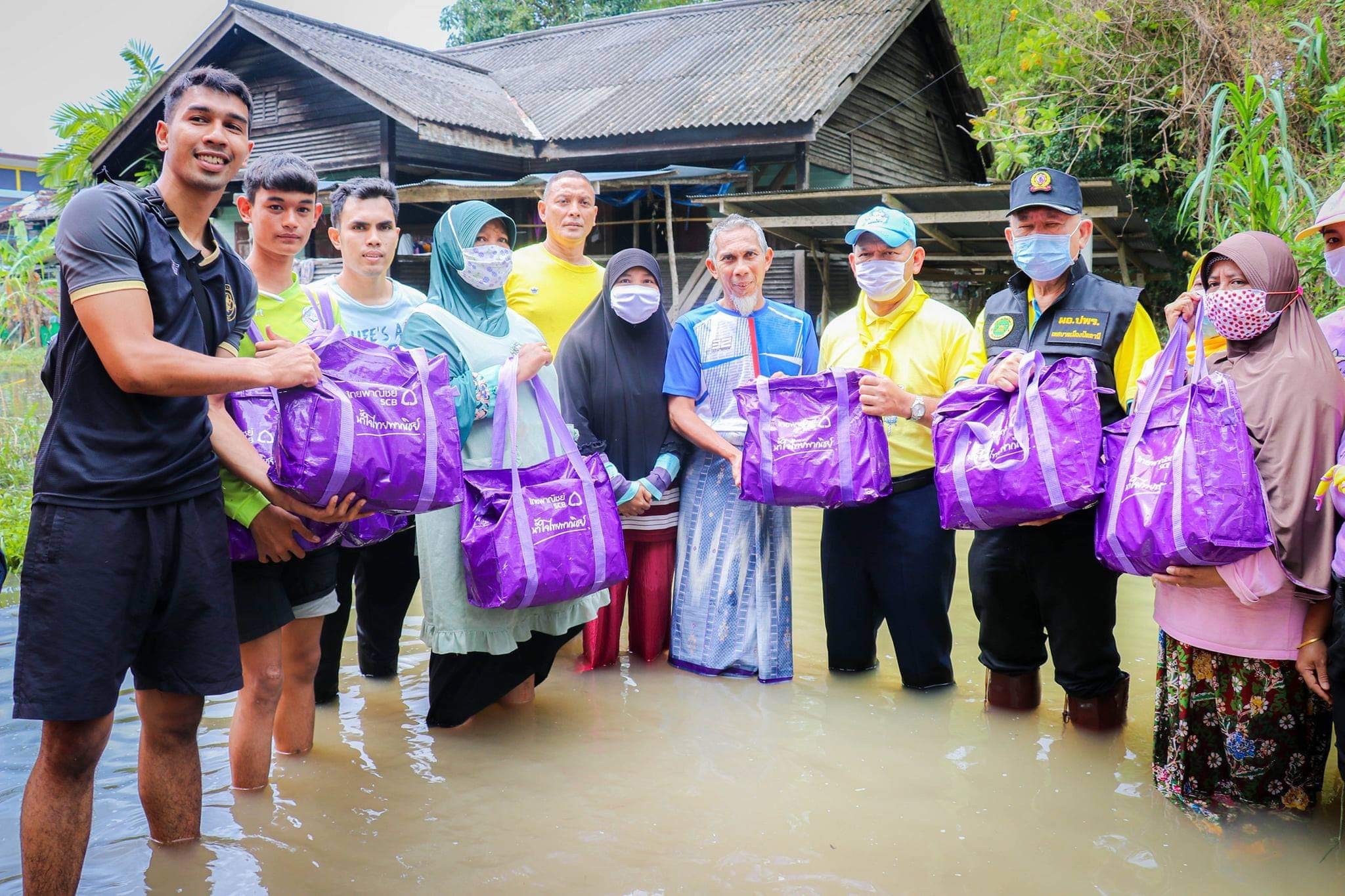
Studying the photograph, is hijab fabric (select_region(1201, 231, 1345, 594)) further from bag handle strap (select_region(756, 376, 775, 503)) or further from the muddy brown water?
bag handle strap (select_region(756, 376, 775, 503))

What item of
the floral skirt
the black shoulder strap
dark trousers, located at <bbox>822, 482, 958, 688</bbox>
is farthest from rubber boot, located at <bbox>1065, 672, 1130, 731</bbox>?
the black shoulder strap

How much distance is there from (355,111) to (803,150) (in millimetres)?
6547

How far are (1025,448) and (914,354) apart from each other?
0.89 meters

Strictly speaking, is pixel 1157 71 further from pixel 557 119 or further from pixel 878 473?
pixel 878 473

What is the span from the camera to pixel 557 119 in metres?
14.9

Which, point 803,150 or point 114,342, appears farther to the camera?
point 803,150

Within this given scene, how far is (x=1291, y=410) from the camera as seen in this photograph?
2.75 metres

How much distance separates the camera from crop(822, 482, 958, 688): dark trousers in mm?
3936

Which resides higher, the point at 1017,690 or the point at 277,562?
the point at 277,562

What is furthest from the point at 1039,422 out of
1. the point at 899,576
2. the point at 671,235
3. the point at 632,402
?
the point at 671,235

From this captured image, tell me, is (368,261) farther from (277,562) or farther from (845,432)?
(845,432)

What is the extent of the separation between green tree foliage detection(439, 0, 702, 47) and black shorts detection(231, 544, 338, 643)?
92.6 ft

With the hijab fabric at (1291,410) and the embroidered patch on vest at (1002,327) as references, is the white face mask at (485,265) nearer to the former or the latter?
the embroidered patch on vest at (1002,327)

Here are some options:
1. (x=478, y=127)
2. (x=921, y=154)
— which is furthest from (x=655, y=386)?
(x=921, y=154)
